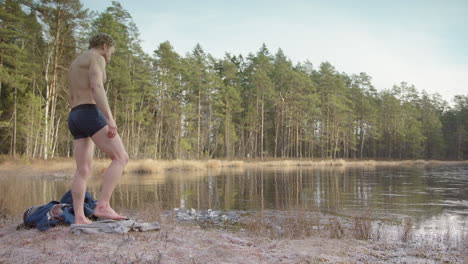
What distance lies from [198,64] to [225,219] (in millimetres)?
37246

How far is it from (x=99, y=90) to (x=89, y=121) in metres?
0.40

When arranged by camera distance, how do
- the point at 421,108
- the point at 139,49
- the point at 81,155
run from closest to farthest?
the point at 81,155 < the point at 139,49 < the point at 421,108

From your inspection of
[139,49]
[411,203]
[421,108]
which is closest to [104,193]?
[411,203]

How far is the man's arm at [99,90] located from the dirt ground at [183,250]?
1270 mm

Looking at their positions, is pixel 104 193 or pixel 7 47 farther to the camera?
pixel 7 47

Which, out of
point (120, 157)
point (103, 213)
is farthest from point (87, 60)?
point (103, 213)

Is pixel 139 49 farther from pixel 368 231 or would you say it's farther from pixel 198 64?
pixel 368 231

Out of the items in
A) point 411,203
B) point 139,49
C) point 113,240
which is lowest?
point 411,203

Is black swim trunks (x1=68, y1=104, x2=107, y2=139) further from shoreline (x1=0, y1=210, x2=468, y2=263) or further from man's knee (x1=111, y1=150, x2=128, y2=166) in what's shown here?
shoreline (x1=0, y1=210, x2=468, y2=263)

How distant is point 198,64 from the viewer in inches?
1699

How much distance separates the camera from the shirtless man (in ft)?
13.6

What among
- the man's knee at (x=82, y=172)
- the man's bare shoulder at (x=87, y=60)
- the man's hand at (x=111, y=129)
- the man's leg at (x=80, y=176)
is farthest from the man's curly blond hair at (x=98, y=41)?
the man's knee at (x=82, y=172)

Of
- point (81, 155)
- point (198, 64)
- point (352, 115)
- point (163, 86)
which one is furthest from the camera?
point (352, 115)

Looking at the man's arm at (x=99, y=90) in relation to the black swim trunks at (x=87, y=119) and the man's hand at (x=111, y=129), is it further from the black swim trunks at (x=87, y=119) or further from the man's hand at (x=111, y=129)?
the black swim trunks at (x=87, y=119)
